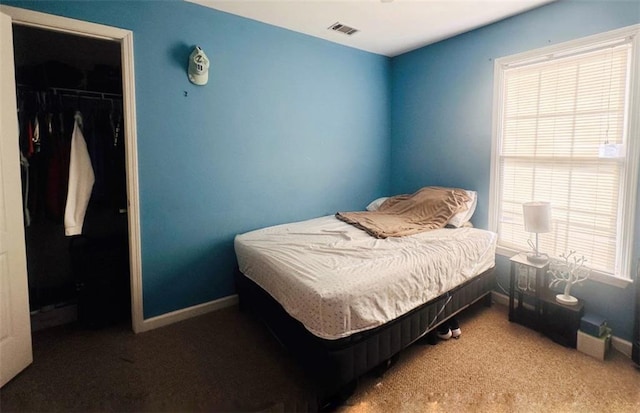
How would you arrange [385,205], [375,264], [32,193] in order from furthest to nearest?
[385,205] → [32,193] → [375,264]

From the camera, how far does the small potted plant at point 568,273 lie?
238cm

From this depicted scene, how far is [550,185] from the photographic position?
264cm

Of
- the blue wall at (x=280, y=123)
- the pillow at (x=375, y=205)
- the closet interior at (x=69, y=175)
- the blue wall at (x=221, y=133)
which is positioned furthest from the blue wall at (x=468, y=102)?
the closet interior at (x=69, y=175)

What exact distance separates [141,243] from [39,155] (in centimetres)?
100

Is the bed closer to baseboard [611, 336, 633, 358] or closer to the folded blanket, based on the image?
the folded blanket

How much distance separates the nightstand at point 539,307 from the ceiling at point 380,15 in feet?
6.78

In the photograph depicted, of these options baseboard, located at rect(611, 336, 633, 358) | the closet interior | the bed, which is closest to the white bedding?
the bed

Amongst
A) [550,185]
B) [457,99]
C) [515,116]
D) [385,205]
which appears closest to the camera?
[550,185]

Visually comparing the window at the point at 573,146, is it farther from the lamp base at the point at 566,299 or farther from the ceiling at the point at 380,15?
the ceiling at the point at 380,15

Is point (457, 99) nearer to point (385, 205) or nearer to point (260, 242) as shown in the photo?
point (385, 205)

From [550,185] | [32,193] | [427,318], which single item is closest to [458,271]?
[427,318]

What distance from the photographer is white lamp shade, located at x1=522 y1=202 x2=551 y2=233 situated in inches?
94.9

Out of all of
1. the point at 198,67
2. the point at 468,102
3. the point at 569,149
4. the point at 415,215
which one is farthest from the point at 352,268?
the point at 468,102

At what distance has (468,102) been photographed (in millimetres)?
3160
